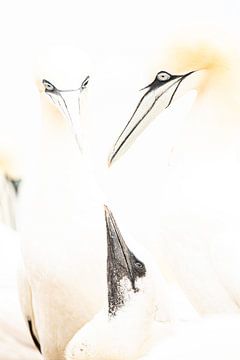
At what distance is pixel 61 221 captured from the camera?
78.8 inches

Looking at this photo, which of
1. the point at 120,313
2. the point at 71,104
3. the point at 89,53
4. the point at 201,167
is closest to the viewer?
the point at 120,313

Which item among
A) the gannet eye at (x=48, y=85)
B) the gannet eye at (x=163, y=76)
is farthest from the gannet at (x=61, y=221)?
the gannet eye at (x=163, y=76)

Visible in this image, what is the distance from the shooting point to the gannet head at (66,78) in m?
1.91

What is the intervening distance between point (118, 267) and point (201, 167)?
360 mm

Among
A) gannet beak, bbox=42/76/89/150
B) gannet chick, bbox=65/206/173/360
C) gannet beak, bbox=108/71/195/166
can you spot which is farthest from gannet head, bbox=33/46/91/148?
gannet chick, bbox=65/206/173/360

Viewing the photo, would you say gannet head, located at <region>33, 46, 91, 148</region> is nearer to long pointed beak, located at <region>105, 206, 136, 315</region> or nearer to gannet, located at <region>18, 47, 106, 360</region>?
gannet, located at <region>18, 47, 106, 360</region>

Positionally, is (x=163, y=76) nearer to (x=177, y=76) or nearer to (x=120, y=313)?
(x=177, y=76)

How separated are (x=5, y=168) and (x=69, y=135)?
2.43ft

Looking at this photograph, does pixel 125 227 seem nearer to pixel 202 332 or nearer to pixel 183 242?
pixel 183 242

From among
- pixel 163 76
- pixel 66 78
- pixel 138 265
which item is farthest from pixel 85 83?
pixel 138 265

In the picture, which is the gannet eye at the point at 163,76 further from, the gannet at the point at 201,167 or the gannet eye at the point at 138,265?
the gannet eye at the point at 138,265

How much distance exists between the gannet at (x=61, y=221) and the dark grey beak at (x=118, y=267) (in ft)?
0.66

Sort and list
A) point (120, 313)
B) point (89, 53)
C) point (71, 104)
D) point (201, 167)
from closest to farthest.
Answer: point (120, 313) → point (71, 104) → point (201, 167) → point (89, 53)

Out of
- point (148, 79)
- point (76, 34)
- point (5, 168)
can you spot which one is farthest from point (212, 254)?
point (5, 168)
